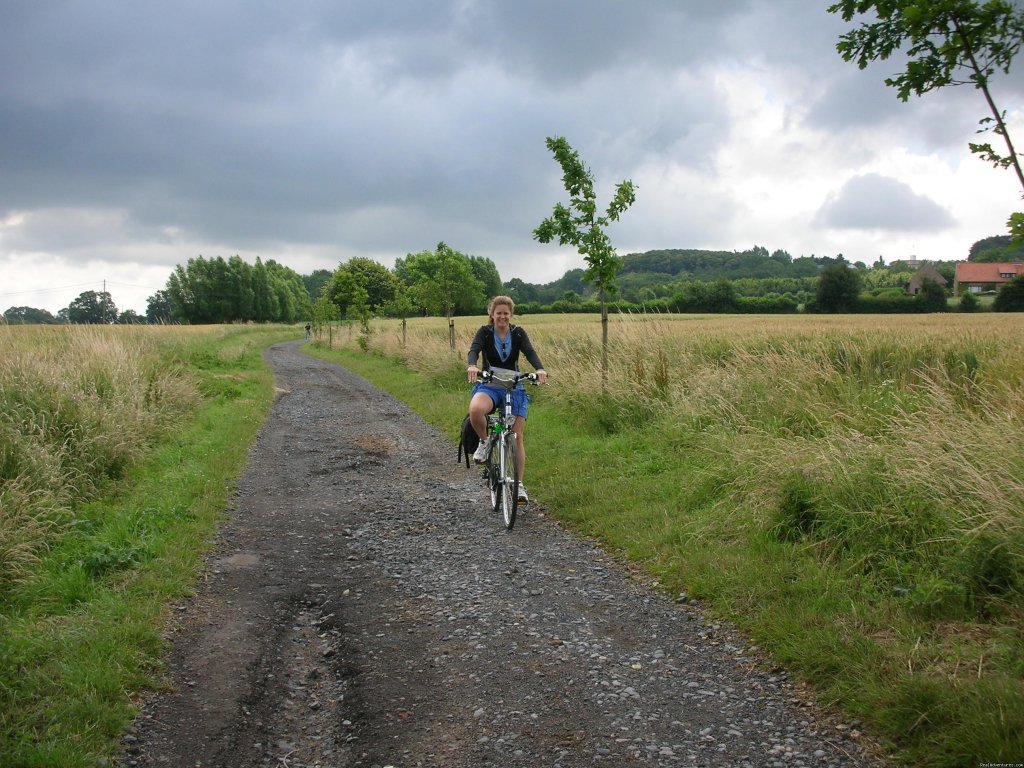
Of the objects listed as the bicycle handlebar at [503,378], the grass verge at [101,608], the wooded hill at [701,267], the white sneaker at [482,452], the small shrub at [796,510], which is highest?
the wooded hill at [701,267]

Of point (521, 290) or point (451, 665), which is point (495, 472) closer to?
point (451, 665)

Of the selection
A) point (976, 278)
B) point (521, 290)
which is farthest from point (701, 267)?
point (976, 278)

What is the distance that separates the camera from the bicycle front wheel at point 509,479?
23.8 ft

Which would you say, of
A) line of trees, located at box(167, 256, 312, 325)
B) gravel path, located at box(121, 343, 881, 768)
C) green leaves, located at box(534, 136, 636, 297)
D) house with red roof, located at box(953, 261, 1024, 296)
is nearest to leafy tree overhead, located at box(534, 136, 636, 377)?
green leaves, located at box(534, 136, 636, 297)

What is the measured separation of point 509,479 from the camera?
748cm

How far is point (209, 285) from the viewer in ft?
305

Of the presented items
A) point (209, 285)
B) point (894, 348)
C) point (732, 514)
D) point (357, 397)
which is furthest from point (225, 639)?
point (209, 285)

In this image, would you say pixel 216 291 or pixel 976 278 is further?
pixel 216 291

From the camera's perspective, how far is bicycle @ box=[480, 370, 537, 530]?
7367 millimetres

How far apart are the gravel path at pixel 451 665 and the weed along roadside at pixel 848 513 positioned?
331 millimetres

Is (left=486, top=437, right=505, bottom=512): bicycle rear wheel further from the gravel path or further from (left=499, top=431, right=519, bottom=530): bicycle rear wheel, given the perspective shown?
the gravel path

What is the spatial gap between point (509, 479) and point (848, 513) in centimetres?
326

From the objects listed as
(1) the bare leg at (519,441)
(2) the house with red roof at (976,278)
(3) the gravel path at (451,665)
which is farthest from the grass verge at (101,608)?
(2) the house with red roof at (976,278)

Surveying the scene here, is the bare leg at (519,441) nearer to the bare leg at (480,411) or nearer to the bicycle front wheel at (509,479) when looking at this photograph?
the bicycle front wheel at (509,479)
